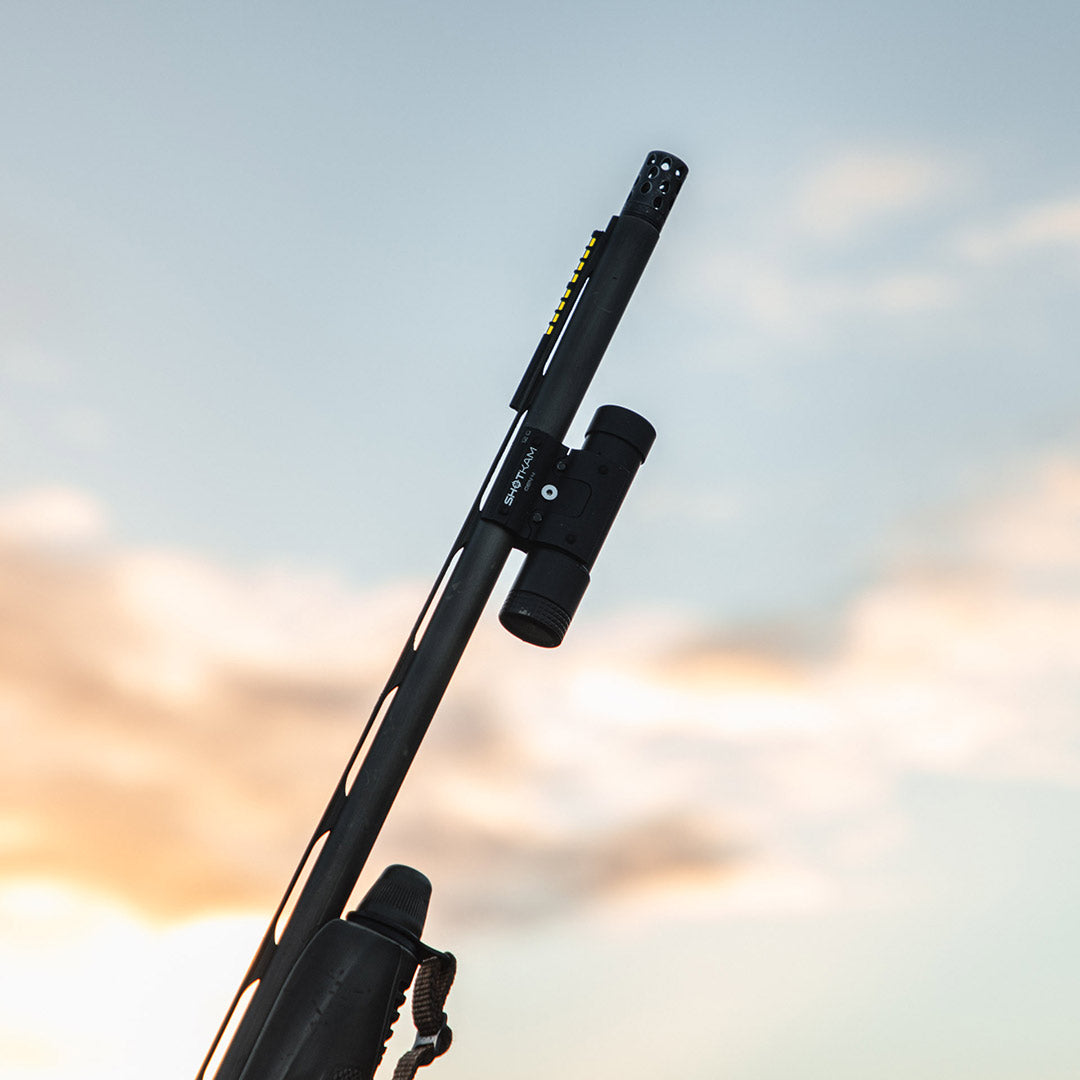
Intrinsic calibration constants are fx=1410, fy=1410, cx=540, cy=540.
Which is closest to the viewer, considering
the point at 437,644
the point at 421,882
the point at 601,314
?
the point at 421,882

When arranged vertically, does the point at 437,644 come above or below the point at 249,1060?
above

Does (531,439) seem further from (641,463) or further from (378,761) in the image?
(378,761)

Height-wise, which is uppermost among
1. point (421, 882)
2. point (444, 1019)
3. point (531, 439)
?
point (531, 439)

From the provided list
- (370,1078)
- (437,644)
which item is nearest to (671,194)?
(437,644)

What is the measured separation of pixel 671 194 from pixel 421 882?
3145mm

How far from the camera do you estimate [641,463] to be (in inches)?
229

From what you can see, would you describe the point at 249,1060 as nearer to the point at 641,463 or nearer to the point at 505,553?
the point at 505,553

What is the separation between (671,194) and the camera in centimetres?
622

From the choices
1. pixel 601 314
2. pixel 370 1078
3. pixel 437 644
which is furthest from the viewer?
pixel 601 314

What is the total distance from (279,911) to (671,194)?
344cm

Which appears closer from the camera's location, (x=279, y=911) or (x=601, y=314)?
(x=279, y=911)

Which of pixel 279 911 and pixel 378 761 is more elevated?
pixel 378 761

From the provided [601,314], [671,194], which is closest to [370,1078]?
[601,314]

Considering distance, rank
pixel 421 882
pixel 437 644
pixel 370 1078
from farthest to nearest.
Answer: pixel 437 644
pixel 421 882
pixel 370 1078
